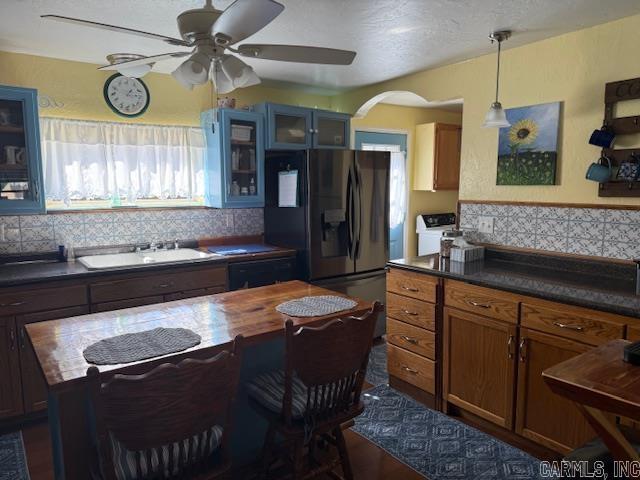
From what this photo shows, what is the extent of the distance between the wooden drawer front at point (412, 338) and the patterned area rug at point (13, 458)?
7.08 ft

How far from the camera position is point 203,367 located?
1271mm

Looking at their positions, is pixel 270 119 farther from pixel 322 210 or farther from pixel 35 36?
→ pixel 35 36

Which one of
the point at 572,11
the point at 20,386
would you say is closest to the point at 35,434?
the point at 20,386

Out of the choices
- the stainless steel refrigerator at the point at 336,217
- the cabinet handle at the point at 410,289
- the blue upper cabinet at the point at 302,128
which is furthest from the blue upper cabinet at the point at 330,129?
the cabinet handle at the point at 410,289

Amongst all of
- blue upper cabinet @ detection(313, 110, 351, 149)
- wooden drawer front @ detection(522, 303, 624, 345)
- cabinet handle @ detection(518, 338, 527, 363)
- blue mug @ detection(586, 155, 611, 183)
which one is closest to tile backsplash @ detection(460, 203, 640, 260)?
blue mug @ detection(586, 155, 611, 183)

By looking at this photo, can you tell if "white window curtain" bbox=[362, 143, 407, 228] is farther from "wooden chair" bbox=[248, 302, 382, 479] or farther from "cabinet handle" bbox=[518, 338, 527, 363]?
"wooden chair" bbox=[248, 302, 382, 479]

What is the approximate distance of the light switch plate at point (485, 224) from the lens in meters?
3.01

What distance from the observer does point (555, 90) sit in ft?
8.66

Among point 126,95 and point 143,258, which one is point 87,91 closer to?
point 126,95

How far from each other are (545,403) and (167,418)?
1.84 meters

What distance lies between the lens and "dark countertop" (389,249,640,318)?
79.0 inches

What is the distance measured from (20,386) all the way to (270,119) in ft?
8.42

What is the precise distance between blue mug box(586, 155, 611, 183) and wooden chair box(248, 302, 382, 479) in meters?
1.58

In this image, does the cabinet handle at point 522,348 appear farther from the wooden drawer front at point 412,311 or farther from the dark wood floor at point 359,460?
the dark wood floor at point 359,460
